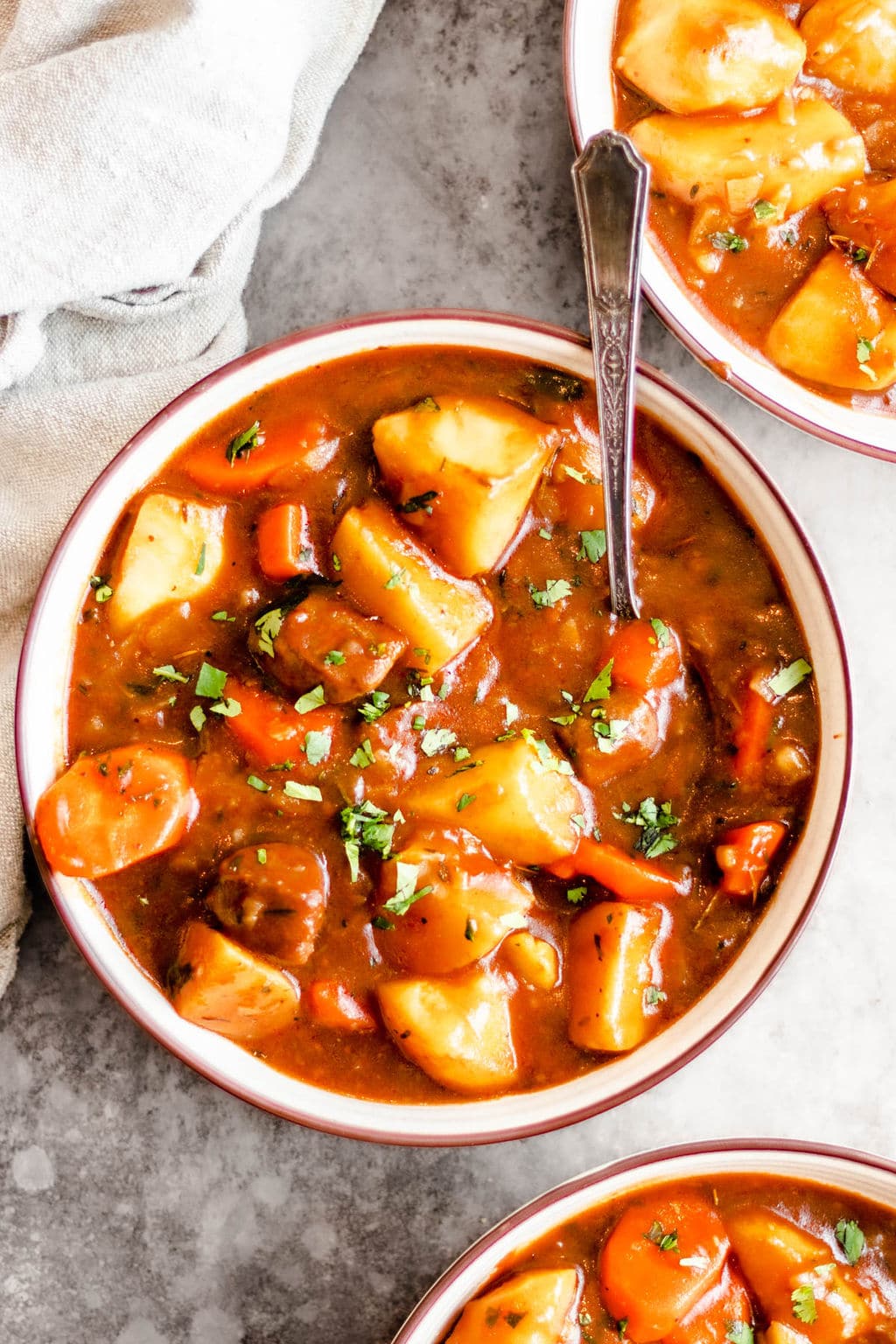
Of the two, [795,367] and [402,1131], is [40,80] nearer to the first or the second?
[795,367]

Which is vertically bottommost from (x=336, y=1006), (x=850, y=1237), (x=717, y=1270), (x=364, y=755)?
(x=717, y=1270)

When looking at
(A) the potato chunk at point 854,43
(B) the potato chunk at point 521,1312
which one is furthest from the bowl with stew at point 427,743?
(A) the potato chunk at point 854,43

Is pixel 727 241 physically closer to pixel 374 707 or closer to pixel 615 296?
pixel 615 296

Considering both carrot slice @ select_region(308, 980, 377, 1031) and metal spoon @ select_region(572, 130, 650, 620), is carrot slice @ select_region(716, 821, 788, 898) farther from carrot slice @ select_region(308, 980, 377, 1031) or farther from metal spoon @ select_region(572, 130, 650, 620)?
carrot slice @ select_region(308, 980, 377, 1031)

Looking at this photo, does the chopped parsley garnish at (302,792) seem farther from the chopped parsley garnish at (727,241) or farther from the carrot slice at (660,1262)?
the chopped parsley garnish at (727,241)

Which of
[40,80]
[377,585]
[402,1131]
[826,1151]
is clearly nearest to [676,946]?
[826,1151]

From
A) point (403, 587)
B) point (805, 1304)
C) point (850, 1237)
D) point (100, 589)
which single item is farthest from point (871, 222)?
point (805, 1304)
